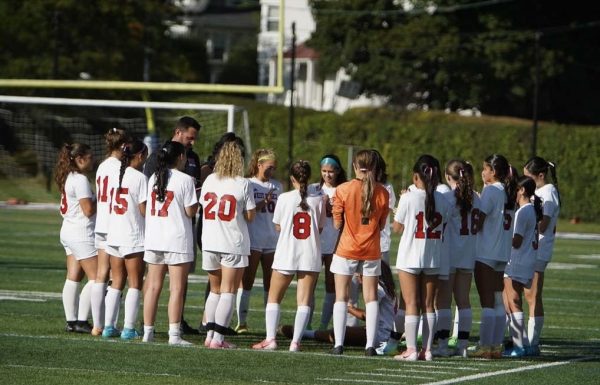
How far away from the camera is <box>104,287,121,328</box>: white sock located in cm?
1291

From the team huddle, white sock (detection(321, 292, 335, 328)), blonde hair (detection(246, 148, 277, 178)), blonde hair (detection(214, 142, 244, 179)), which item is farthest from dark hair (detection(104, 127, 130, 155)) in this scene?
white sock (detection(321, 292, 335, 328))

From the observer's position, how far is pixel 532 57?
49.6 m

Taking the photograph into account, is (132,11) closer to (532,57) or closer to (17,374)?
(532,57)

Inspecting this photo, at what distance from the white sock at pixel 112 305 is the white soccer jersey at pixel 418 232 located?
108 inches

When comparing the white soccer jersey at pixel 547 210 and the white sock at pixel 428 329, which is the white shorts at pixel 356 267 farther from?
the white soccer jersey at pixel 547 210

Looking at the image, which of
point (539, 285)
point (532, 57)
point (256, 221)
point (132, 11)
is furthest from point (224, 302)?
point (132, 11)

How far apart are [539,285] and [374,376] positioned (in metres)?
3.21

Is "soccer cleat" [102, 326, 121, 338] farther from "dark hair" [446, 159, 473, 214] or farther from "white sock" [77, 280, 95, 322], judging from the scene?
"dark hair" [446, 159, 473, 214]

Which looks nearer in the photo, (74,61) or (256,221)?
(256,221)

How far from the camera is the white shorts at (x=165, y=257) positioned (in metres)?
12.4

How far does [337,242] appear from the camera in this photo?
496 inches

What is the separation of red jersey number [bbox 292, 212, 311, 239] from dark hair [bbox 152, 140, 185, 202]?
1217mm

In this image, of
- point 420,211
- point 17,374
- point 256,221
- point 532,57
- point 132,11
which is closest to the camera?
point 17,374

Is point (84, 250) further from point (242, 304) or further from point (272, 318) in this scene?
point (272, 318)
